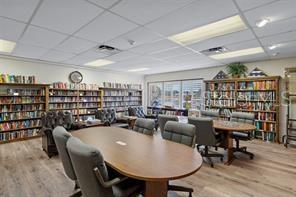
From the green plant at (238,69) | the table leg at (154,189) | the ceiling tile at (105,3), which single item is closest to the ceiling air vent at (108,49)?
the ceiling tile at (105,3)

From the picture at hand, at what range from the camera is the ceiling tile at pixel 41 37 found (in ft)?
9.95

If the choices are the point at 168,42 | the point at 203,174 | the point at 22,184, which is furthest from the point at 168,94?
the point at 22,184

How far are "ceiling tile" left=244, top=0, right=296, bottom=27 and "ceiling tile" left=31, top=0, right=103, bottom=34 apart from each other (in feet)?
6.80

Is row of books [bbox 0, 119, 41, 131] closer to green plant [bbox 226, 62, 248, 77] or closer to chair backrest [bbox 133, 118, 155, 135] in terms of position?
chair backrest [bbox 133, 118, 155, 135]

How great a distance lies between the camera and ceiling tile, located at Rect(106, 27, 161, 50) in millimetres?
3010

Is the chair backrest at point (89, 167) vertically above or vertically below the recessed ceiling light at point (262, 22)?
below

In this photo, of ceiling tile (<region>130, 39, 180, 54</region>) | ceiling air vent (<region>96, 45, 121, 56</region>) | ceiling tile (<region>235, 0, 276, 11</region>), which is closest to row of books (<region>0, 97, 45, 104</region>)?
ceiling air vent (<region>96, 45, 121, 56</region>)

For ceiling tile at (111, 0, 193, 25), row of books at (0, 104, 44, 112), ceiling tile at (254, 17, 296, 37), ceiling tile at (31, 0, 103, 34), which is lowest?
row of books at (0, 104, 44, 112)

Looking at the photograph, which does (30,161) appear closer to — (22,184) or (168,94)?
(22,184)

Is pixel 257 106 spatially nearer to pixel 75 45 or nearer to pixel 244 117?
pixel 244 117

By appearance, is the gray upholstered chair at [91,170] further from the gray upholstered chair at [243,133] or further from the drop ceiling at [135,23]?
the gray upholstered chair at [243,133]

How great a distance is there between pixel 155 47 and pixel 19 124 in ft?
14.7

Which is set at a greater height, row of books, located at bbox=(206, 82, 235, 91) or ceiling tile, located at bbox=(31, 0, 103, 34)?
ceiling tile, located at bbox=(31, 0, 103, 34)

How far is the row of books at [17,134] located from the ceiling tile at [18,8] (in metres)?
3.68
